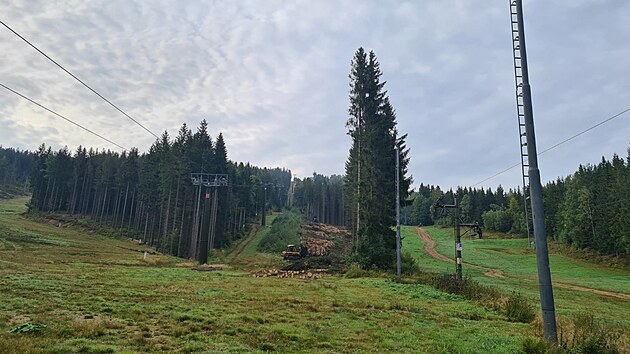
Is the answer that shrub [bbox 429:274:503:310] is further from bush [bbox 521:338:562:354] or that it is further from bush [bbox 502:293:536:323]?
bush [bbox 521:338:562:354]

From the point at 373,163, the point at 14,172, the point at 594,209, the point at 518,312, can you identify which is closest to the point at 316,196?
the point at 594,209

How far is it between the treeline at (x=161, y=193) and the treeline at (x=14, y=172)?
43.7m

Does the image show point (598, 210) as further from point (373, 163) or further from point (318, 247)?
point (373, 163)

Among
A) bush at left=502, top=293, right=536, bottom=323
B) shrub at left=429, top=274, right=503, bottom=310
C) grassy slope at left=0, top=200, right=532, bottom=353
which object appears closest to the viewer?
grassy slope at left=0, top=200, right=532, bottom=353

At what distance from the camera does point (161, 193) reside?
6644 centimetres

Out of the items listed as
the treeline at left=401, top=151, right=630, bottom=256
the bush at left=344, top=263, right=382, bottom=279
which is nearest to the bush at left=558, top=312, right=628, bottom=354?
the bush at left=344, top=263, right=382, bottom=279

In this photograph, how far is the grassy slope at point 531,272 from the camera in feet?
89.2

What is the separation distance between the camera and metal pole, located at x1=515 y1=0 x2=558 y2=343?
29.3 feet

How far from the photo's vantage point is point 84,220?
87062 mm

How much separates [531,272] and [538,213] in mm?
52342

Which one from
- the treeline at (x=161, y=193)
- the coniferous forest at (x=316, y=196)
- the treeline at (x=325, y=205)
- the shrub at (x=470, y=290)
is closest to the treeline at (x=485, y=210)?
the coniferous forest at (x=316, y=196)

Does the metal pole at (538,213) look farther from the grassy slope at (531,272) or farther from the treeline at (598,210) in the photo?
the treeline at (598,210)

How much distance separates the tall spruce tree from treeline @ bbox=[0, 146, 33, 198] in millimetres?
138931

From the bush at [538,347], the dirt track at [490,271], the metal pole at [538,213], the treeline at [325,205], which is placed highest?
the treeline at [325,205]
